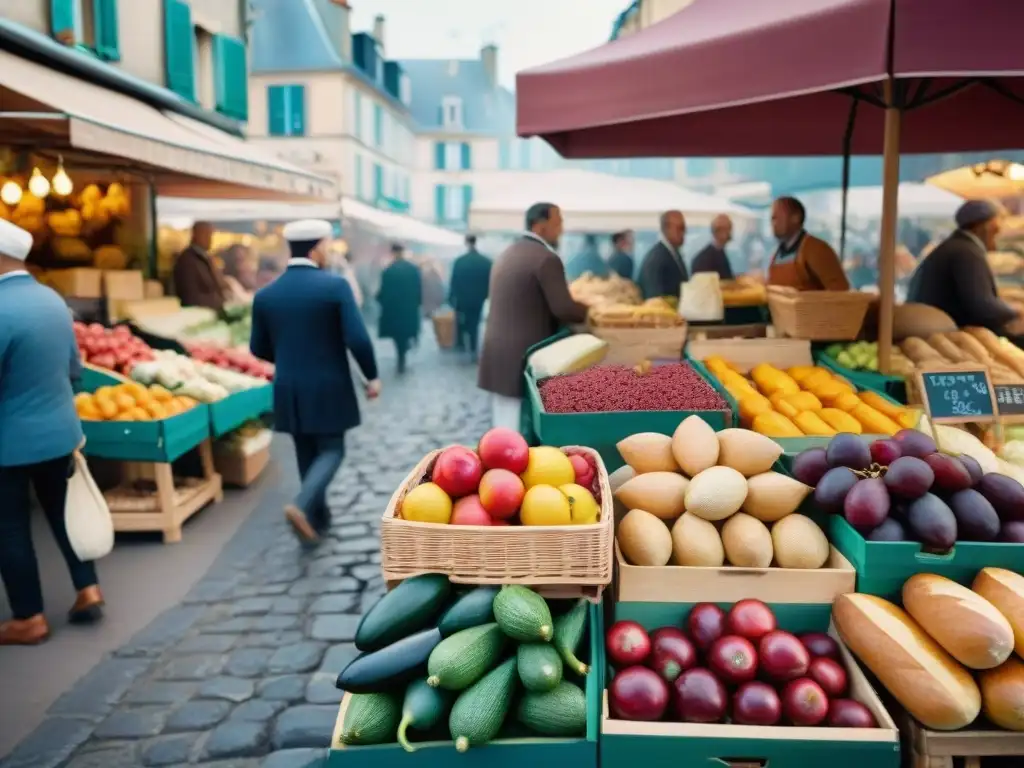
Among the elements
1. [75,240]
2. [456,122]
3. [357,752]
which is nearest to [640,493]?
[357,752]

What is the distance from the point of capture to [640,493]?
9.79 feet

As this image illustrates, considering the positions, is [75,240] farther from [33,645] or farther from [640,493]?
[640,493]

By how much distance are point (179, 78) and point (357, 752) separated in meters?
11.9

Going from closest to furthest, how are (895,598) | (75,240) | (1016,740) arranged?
1. (1016,740)
2. (895,598)
3. (75,240)

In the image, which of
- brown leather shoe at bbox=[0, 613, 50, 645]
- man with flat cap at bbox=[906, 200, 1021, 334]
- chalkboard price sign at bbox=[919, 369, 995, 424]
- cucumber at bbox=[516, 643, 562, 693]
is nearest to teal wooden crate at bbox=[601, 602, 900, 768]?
cucumber at bbox=[516, 643, 562, 693]

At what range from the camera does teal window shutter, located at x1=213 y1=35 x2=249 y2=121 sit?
13.8m

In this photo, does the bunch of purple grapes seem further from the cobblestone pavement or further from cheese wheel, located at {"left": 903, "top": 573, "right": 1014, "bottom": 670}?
the cobblestone pavement

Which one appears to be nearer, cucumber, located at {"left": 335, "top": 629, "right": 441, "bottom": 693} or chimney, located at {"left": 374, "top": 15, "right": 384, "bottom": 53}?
cucumber, located at {"left": 335, "top": 629, "right": 441, "bottom": 693}

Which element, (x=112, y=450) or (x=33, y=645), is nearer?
(x=33, y=645)

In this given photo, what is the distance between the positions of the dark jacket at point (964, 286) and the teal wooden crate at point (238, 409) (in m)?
5.31

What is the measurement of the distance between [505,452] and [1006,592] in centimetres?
146

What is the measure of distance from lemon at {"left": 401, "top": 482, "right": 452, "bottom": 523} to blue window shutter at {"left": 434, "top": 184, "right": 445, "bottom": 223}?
144 ft

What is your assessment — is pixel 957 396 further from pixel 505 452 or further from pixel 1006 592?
pixel 505 452

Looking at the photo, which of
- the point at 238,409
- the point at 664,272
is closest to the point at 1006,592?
the point at 238,409
